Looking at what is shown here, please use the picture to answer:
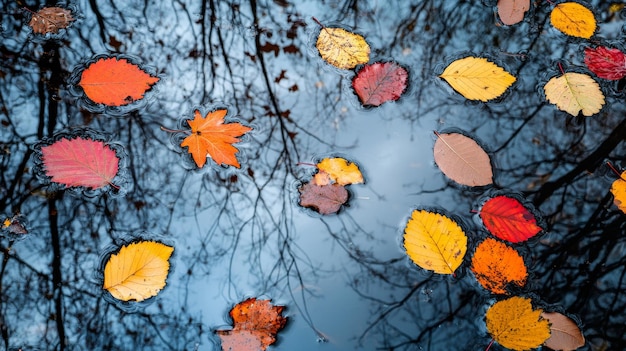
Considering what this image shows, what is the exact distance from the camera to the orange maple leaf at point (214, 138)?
1.88m

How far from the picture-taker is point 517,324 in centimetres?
158

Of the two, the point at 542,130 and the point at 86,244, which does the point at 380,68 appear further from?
the point at 86,244

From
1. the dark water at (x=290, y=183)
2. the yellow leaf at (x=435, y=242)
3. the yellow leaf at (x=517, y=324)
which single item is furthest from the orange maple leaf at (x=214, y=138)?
the yellow leaf at (x=517, y=324)

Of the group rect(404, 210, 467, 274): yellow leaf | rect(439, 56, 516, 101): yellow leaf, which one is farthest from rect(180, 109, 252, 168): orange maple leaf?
rect(439, 56, 516, 101): yellow leaf

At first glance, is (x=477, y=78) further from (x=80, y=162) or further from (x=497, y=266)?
(x=80, y=162)

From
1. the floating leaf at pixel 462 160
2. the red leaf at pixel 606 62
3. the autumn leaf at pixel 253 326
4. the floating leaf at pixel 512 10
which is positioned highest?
the floating leaf at pixel 512 10

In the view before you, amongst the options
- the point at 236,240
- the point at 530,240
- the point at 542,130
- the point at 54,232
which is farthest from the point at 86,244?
the point at 542,130

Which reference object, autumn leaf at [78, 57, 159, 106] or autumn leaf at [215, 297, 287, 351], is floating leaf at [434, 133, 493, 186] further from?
autumn leaf at [78, 57, 159, 106]

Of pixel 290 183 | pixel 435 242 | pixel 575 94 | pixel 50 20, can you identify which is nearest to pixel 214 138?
pixel 290 183

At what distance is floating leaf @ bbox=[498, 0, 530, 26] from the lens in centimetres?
244

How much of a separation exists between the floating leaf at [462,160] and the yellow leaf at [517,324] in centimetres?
50

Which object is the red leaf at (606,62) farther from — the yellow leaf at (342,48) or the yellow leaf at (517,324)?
the yellow leaf at (517,324)

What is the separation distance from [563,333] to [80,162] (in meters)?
1.91

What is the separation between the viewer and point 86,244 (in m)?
1.68
